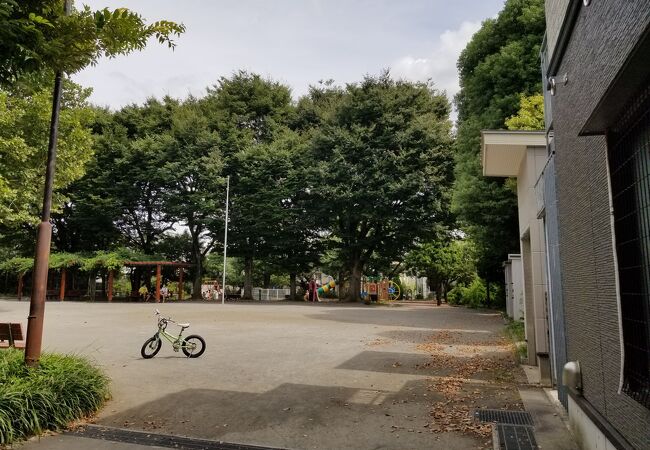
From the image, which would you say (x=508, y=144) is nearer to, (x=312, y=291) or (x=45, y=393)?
(x=45, y=393)

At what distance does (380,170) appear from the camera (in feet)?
92.2

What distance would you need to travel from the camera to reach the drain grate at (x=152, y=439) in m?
4.63

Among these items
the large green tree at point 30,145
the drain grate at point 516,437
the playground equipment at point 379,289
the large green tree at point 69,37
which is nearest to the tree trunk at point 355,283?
the playground equipment at point 379,289

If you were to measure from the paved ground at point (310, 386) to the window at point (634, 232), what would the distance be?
2.23 meters

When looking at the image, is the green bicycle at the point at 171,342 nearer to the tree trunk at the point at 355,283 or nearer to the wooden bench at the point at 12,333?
the wooden bench at the point at 12,333

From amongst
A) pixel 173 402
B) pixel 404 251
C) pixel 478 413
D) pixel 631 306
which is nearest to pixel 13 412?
pixel 173 402

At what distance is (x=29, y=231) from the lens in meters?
32.9

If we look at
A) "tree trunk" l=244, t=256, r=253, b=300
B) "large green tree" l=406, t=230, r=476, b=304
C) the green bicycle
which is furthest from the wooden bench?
"tree trunk" l=244, t=256, r=253, b=300

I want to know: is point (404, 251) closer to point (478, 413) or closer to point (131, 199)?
point (131, 199)

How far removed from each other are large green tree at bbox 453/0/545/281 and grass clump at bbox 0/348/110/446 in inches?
583

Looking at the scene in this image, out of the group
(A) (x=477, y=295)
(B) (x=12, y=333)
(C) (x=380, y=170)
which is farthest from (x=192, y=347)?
(A) (x=477, y=295)

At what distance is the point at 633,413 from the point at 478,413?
294 cm

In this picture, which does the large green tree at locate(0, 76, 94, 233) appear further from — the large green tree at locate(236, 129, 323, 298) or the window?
the large green tree at locate(236, 129, 323, 298)

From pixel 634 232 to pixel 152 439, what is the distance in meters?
4.61
